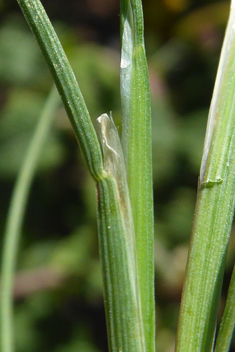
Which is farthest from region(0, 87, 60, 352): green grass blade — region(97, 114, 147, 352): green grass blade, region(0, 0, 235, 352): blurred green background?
region(0, 0, 235, 352): blurred green background

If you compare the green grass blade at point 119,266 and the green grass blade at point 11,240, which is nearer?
the green grass blade at point 119,266

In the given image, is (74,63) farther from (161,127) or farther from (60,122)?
(161,127)

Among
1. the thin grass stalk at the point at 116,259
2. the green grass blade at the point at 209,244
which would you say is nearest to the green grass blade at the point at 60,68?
the thin grass stalk at the point at 116,259

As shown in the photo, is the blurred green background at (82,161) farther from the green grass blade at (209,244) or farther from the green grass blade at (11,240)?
the green grass blade at (209,244)

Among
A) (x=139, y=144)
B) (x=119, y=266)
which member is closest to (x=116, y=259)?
(x=119, y=266)

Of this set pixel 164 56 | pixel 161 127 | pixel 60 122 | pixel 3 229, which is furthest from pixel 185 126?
pixel 3 229

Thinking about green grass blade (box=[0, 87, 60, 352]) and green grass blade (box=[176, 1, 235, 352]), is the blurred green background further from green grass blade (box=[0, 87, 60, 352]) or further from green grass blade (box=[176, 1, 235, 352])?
green grass blade (box=[176, 1, 235, 352])
